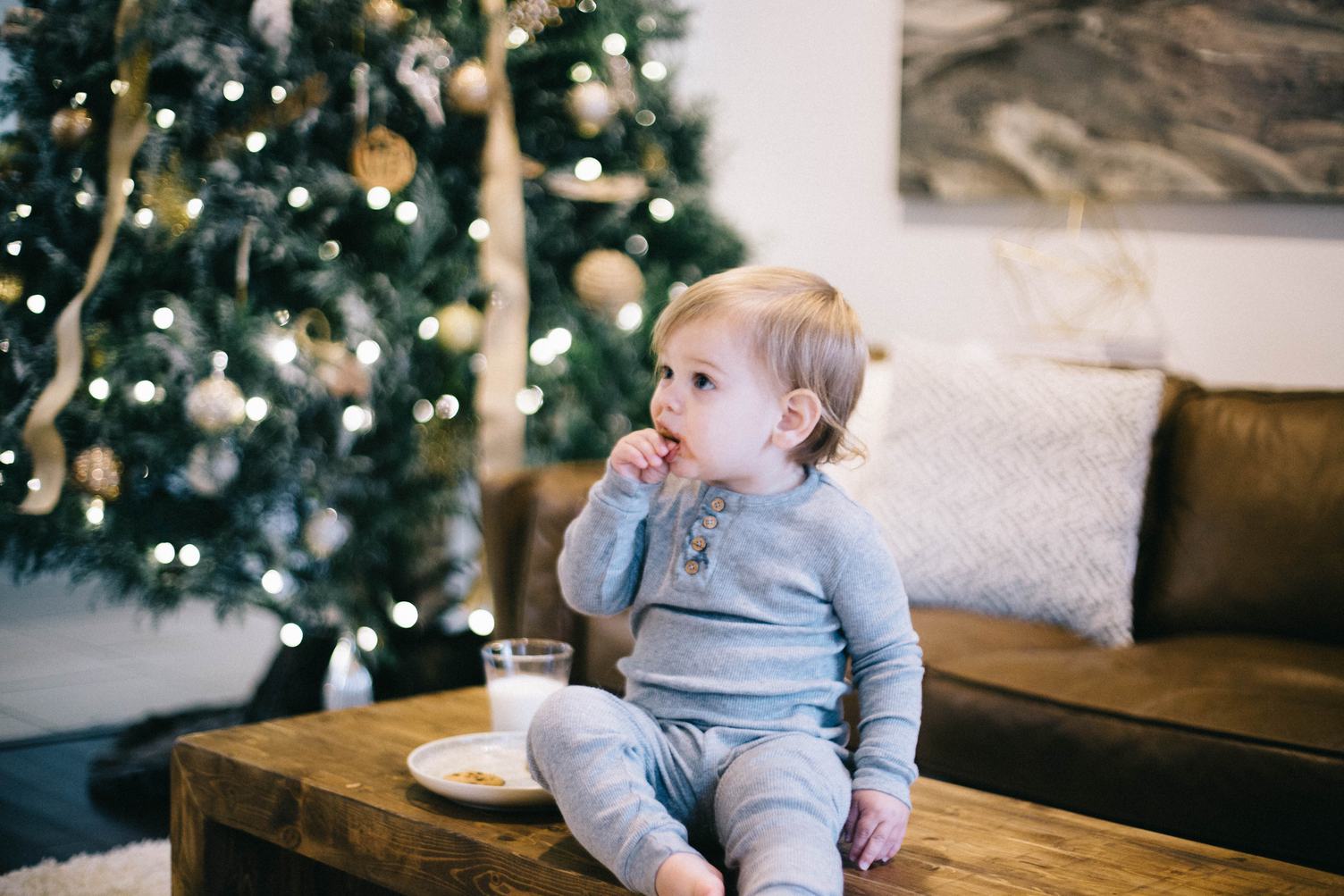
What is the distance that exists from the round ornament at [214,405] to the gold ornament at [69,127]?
1.65 ft

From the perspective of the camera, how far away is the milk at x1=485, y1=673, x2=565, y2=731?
1.50m

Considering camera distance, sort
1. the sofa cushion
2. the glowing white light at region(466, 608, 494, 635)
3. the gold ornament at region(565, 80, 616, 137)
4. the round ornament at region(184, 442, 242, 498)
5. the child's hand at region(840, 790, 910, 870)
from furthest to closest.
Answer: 1. the glowing white light at region(466, 608, 494, 635)
2. the gold ornament at region(565, 80, 616, 137)
3. the round ornament at region(184, 442, 242, 498)
4. the sofa cushion
5. the child's hand at region(840, 790, 910, 870)

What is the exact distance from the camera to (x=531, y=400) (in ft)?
9.89

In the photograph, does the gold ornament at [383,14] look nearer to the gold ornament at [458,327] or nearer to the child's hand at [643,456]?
the gold ornament at [458,327]

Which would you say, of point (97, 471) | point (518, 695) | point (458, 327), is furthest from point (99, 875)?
point (458, 327)

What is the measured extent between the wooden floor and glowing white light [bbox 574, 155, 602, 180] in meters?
1.62

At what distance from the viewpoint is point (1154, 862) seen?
1188 mm

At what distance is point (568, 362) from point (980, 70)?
1.17 m

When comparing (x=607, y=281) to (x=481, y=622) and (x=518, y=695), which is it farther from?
(x=518, y=695)

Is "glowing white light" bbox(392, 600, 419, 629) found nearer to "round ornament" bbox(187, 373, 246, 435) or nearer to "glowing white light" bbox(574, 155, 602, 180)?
"round ornament" bbox(187, 373, 246, 435)

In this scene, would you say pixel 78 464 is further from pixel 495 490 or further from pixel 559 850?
pixel 559 850

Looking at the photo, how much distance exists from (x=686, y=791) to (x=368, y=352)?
1614mm

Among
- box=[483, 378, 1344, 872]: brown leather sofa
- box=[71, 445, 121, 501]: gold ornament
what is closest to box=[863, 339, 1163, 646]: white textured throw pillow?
box=[483, 378, 1344, 872]: brown leather sofa

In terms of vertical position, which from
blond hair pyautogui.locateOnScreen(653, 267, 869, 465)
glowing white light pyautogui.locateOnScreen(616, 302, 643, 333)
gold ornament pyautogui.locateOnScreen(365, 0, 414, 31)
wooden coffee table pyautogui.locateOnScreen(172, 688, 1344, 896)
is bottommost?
wooden coffee table pyautogui.locateOnScreen(172, 688, 1344, 896)
